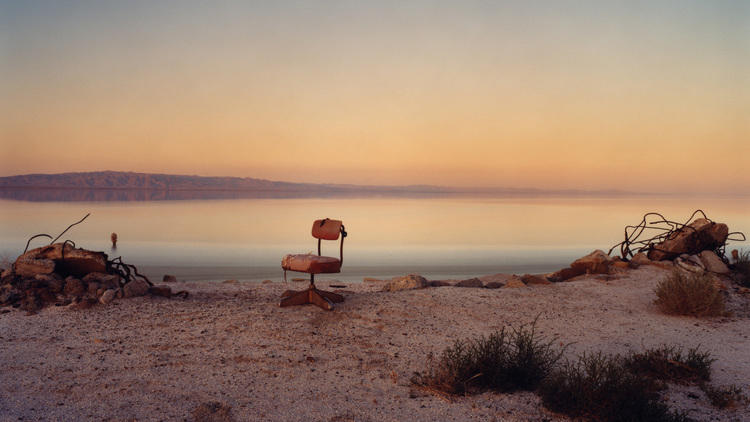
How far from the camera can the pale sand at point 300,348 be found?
4.58 m

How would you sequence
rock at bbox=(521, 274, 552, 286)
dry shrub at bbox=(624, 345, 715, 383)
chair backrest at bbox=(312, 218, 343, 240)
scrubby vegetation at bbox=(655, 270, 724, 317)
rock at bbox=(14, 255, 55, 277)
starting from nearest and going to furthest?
dry shrub at bbox=(624, 345, 715, 383) < chair backrest at bbox=(312, 218, 343, 240) < scrubby vegetation at bbox=(655, 270, 724, 317) < rock at bbox=(14, 255, 55, 277) < rock at bbox=(521, 274, 552, 286)

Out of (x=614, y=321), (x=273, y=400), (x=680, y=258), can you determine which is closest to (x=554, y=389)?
(x=273, y=400)

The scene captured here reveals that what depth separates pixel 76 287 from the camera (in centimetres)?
801

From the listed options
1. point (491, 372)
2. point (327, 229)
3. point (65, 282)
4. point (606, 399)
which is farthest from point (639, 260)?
point (65, 282)

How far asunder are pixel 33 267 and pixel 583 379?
25.7 feet

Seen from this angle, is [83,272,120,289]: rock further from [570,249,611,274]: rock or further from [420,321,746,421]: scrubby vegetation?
[570,249,611,274]: rock

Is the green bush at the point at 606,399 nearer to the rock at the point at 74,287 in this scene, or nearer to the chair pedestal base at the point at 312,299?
the chair pedestal base at the point at 312,299

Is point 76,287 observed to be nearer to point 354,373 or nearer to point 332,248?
point 354,373

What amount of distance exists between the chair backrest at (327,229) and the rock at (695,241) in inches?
289

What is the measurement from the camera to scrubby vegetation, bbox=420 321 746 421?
4.20 m

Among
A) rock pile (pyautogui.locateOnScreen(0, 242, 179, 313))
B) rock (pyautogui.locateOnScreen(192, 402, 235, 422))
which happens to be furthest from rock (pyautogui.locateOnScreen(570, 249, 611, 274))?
rock (pyautogui.locateOnScreen(192, 402, 235, 422))

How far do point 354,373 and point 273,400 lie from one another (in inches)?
37.6

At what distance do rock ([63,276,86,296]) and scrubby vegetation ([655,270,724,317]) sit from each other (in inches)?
341

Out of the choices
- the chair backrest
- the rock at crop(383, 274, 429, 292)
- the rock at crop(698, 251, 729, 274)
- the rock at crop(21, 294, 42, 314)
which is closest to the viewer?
the rock at crop(21, 294, 42, 314)
